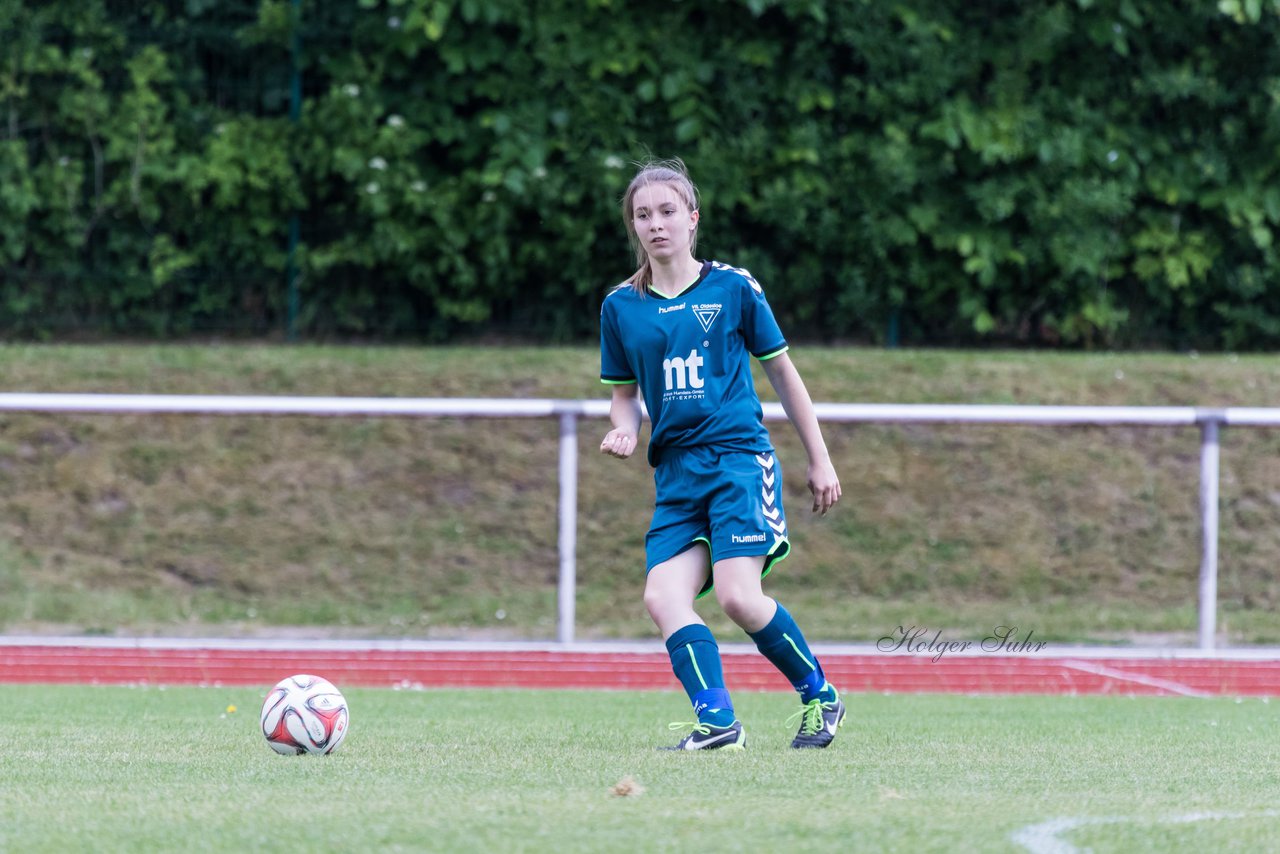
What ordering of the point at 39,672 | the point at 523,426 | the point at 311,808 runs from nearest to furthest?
the point at 311,808 < the point at 39,672 < the point at 523,426

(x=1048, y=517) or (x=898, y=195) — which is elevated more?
(x=898, y=195)

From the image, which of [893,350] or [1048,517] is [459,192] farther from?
[1048,517]

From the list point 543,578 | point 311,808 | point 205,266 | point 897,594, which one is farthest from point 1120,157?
point 311,808

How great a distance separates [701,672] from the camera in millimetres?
5168

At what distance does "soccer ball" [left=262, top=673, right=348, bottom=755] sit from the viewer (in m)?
4.97

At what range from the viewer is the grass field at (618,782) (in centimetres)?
346

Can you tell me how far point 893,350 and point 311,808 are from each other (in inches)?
366

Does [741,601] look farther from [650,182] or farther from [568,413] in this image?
[568,413]

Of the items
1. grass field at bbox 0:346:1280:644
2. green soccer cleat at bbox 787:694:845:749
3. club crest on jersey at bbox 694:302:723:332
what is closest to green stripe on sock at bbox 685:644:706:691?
green soccer cleat at bbox 787:694:845:749

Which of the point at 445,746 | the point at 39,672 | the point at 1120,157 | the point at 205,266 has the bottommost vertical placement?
the point at 39,672

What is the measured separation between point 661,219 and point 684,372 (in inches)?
18.8

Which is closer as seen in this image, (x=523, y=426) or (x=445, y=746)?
(x=445, y=746)

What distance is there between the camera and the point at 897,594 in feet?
33.0

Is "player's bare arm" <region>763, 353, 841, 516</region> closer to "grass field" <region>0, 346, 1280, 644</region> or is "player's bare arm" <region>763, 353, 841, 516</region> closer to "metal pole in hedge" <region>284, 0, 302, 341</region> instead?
"grass field" <region>0, 346, 1280, 644</region>
